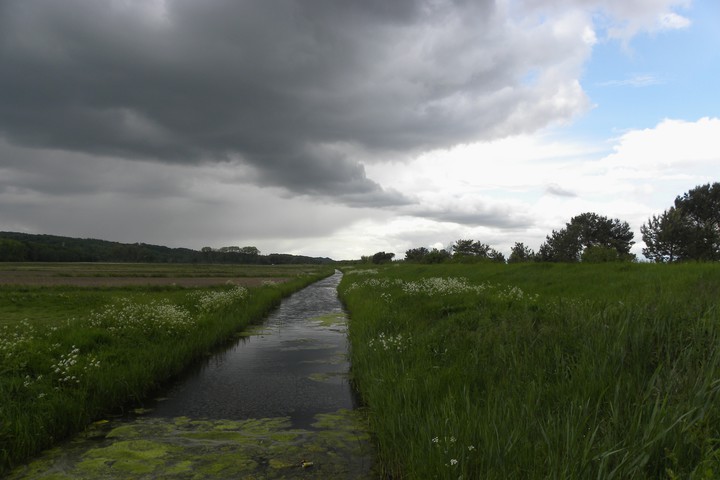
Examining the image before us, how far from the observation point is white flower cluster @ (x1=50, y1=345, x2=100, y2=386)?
8.00 meters

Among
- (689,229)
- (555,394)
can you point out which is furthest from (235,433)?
(689,229)

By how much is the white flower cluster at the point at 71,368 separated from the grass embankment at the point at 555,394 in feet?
19.5

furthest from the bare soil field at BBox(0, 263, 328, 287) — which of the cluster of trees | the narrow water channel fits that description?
the cluster of trees

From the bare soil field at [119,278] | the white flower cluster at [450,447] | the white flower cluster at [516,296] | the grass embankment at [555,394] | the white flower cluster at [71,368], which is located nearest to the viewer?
the grass embankment at [555,394]

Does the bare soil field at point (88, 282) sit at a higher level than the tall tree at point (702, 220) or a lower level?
lower

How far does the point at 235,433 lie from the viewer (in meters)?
7.34

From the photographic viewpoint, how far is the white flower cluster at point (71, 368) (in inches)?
315

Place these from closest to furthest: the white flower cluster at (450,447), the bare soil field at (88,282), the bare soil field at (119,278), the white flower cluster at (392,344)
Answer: the white flower cluster at (450,447) → the white flower cluster at (392,344) → the bare soil field at (88,282) → the bare soil field at (119,278)

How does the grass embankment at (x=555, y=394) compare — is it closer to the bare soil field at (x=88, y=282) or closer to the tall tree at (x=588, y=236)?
the bare soil field at (x=88, y=282)

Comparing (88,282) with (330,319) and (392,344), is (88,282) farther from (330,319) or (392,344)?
(392,344)

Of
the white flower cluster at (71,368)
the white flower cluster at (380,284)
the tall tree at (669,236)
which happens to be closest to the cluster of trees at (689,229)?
the tall tree at (669,236)

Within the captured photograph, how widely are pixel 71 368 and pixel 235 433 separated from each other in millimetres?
3822

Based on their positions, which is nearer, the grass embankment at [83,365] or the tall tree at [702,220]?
the grass embankment at [83,365]

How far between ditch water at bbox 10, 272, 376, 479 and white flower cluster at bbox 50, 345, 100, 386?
1.10m
